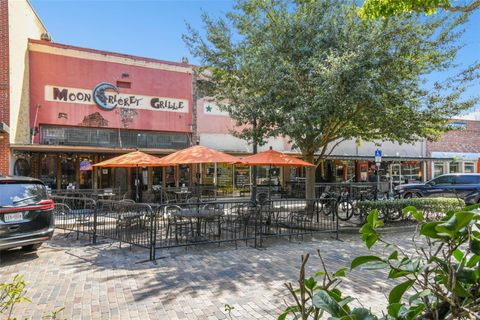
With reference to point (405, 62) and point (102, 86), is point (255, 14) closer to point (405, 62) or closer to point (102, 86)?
point (405, 62)

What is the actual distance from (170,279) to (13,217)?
139 inches

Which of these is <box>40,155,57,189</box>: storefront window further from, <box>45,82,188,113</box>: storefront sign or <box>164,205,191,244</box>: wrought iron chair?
<box>164,205,191,244</box>: wrought iron chair

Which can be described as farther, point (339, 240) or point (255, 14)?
point (255, 14)

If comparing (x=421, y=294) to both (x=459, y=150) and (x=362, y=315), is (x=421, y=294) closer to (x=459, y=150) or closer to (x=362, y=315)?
(x=362, y=315)

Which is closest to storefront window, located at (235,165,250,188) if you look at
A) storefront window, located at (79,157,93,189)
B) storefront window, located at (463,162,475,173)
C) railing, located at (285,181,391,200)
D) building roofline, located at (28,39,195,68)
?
railing, located at (285,181,391,200)

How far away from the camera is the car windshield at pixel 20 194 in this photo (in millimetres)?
6973

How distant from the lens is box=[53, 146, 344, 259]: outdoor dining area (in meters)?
8.48

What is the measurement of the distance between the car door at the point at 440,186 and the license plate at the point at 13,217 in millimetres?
17916

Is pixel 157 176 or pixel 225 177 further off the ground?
pixel 157 176

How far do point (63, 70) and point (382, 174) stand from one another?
73.4ft

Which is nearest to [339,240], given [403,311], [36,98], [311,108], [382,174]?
[311,108]

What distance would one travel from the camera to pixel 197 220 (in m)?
8.96

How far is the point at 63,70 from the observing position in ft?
54.0

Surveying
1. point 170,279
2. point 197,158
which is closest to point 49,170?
point 197,158
